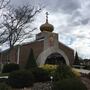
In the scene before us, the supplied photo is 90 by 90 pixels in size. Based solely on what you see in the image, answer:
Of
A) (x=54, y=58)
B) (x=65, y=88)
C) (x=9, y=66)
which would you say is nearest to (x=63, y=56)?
(x=54, y=58)

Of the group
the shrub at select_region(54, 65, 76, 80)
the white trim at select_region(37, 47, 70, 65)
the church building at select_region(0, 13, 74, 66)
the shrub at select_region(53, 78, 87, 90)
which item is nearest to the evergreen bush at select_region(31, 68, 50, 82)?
the shrub at select_region(54, 65, 76, 80)

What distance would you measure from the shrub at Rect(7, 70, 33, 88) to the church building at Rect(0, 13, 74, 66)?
23.6m

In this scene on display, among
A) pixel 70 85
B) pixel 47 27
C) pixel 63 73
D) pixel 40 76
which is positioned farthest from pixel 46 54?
pixel 70 85

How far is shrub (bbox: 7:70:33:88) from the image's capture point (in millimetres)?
24739

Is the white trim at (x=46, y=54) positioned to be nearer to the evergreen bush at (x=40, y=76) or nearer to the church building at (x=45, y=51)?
the church building at (x=45, y=51)

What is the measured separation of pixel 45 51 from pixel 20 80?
27507 millimetres

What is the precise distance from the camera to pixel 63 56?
54656 millimetres

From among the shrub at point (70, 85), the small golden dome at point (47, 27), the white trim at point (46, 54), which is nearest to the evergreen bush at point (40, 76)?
the shrub at point (70, 85)

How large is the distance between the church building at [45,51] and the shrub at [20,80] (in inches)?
929

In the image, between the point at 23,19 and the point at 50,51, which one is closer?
the point at 23,19

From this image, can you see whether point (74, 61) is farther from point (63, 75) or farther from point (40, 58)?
point (63, 75)

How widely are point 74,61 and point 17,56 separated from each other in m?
14.2

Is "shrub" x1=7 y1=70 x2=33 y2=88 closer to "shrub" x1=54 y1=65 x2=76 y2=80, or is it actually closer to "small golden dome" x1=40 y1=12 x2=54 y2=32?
"shrub" x1=54 y1=65 x2=76 y2=80

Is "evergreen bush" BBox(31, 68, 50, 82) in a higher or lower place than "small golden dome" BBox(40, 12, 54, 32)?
lower
